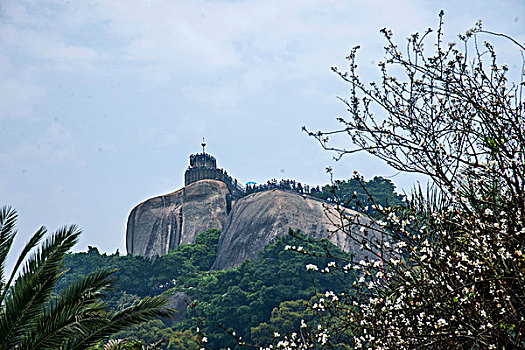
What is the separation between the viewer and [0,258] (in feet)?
23.4

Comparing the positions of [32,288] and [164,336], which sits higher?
[164,336]

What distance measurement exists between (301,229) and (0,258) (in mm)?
37291

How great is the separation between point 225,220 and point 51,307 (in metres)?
46.1

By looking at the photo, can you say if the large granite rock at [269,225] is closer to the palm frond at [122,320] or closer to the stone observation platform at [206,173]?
the stone observation platform at [206,173]

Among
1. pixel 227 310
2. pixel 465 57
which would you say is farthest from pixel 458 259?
pixel 227 310

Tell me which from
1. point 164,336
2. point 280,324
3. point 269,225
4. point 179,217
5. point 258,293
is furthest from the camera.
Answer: point 179,217

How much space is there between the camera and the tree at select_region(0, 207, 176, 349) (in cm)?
666

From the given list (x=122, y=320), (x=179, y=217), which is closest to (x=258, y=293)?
(x=179, y=217)

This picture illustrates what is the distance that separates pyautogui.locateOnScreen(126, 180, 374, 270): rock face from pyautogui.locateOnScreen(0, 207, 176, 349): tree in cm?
3323

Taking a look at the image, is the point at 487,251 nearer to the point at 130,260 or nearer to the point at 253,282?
the point at 253,282

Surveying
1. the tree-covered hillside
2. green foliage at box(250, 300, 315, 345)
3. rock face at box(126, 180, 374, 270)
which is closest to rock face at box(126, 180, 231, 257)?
rock face at box(126, 180, 374, 270)

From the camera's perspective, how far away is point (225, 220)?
5300 cm

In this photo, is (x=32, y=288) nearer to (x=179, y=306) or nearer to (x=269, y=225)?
(x=179, y=306)

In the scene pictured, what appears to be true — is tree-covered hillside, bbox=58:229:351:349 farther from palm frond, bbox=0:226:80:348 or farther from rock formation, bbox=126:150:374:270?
palm frond, bbox=0:226:80:348
